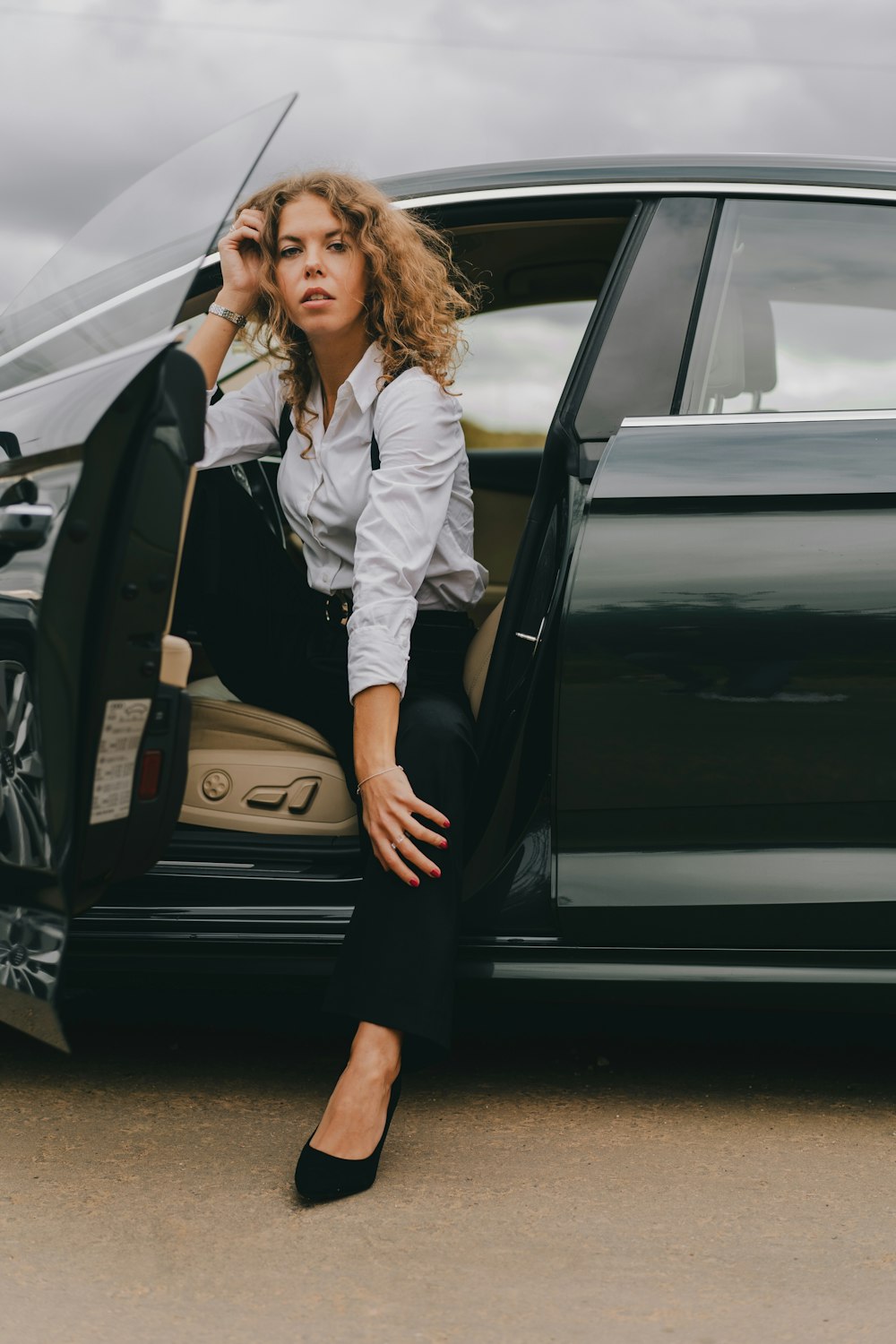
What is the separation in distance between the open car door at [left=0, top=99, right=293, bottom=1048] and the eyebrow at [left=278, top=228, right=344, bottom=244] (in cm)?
32

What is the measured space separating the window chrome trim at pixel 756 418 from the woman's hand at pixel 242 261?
0.66 meters

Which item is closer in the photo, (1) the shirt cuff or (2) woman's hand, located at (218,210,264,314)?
(1) the shirt cuff

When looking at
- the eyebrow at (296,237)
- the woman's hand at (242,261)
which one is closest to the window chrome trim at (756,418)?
the eyebrow at (296,237)

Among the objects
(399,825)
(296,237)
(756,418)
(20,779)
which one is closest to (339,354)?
(296,237)

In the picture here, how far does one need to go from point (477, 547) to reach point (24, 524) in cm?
172

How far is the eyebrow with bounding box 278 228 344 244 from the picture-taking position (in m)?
2.15

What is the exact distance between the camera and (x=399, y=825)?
76.4 inches

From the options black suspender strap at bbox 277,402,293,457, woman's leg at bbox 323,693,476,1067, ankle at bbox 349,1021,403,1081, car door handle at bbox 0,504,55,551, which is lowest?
ankle at bbox 349,1021,403,1081

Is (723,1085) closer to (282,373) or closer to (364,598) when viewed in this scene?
(364,598)

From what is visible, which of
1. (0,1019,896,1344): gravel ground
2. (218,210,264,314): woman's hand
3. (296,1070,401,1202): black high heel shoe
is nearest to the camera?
(0,1019,896,1344): gravel ground

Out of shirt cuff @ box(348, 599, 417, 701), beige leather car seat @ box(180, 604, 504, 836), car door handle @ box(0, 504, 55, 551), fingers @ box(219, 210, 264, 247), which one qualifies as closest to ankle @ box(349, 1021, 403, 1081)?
beige leather car seat @ box(180, 604, 504, 836)

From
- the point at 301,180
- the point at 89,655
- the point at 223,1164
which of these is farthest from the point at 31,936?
the point at 301,180

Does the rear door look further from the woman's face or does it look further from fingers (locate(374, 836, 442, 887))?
the woman's face

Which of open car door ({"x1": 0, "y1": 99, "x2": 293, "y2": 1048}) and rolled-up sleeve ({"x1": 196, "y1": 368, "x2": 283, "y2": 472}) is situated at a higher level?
rolled-up sleeve ({"x1": 196, "y1": 368, "x2": 283, "y2": 472})
